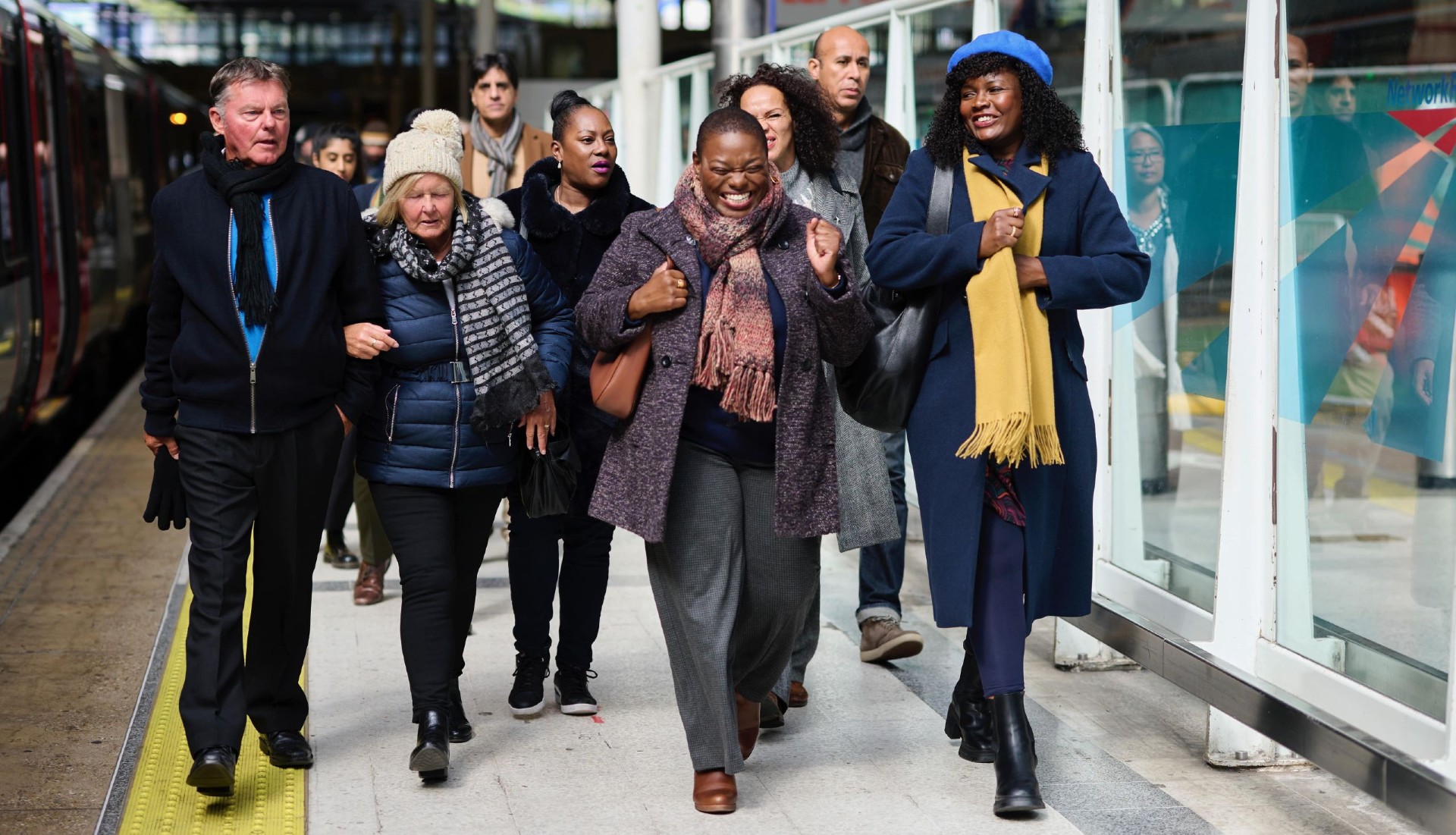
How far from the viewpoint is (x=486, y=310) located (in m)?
4.46

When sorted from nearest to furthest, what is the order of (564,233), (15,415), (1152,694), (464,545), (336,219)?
(336,219) < (464,545) < (564,233) < (1152,694) < (15,415)

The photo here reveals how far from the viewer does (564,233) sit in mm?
5051

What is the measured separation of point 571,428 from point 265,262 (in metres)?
1.13

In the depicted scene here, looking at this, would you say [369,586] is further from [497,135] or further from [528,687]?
[497,135]

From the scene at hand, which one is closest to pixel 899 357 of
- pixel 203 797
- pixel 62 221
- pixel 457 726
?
pixel 457 726

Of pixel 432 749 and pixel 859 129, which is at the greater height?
pixel 859 129

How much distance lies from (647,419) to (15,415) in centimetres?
762

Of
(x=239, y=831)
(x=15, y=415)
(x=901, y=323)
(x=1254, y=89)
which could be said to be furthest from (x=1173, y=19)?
(x=15, y=415)

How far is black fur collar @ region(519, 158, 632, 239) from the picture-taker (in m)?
5.02

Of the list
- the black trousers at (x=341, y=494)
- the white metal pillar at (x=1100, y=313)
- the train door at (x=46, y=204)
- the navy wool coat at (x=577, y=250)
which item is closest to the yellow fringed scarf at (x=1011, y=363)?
the navy wool coat at (x=577, y=250)

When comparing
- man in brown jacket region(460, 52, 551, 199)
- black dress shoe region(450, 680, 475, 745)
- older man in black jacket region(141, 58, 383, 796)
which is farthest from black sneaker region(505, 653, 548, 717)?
man in brown jacket region(460, 52, 551, 199)

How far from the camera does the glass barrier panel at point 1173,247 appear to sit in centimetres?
518

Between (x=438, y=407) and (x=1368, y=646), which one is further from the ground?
(x=438, y=407)

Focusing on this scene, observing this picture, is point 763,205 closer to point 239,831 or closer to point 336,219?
point 336,219
